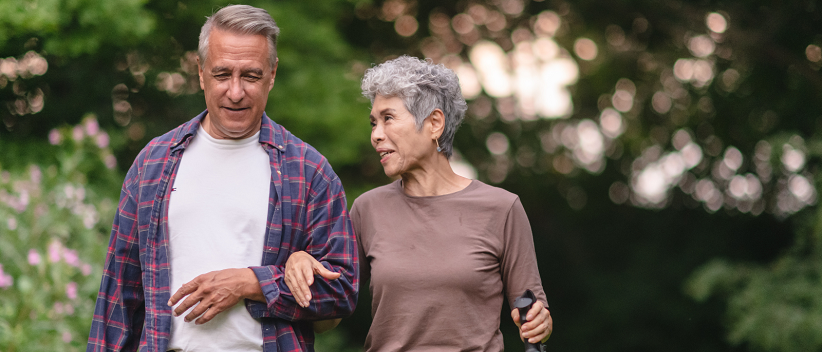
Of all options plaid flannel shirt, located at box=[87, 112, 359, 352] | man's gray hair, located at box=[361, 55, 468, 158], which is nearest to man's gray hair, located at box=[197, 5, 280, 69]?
plaid flannel shirt, located at box=[87, 112, 359, 352]

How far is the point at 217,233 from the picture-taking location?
214 centimetres

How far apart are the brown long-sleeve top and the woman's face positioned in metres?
0.14

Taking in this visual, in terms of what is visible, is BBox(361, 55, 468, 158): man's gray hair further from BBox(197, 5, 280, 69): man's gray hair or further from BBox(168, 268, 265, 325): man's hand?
BBox(168, 268, 265, 325): man's hand

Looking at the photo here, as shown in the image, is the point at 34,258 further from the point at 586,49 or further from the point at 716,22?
the point at 586,49

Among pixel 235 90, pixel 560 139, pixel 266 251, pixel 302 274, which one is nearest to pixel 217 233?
pixel 266 251

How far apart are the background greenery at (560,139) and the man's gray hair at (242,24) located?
6.38 feet

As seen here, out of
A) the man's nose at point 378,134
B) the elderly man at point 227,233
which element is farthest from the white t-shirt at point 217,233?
the man's nose at point 378,134

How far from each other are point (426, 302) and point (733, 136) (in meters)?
8.35

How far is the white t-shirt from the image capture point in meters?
2.12

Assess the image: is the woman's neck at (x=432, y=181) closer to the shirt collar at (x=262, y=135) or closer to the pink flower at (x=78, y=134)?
the shirt collar at (x=262, y=135)

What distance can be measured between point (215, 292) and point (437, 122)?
2.89 ft

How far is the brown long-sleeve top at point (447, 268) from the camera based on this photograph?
230 cm

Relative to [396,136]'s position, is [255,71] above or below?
above

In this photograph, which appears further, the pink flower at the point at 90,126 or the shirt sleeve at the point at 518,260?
the pink flower at the point at 90,126
